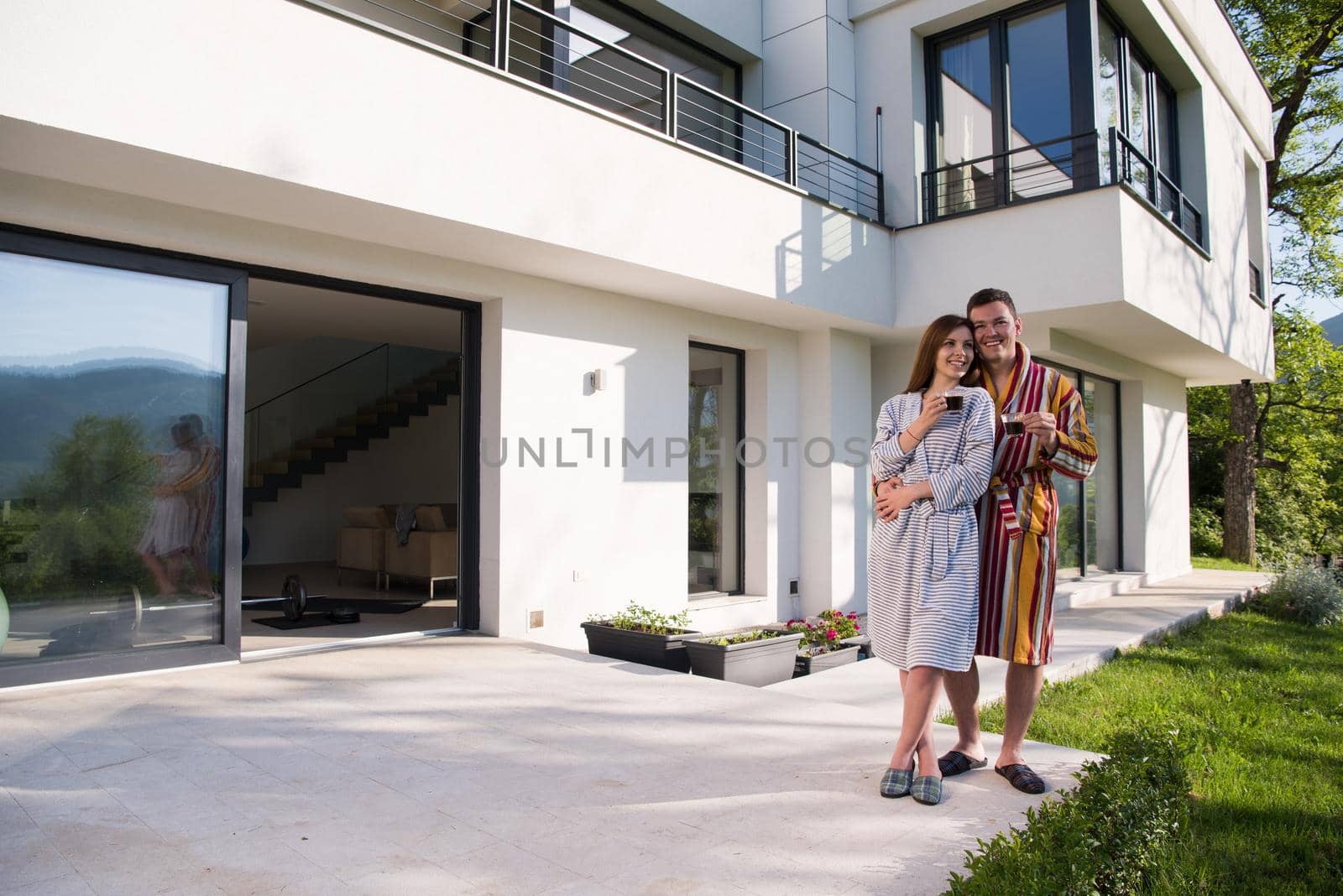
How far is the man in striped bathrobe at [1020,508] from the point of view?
288 cm

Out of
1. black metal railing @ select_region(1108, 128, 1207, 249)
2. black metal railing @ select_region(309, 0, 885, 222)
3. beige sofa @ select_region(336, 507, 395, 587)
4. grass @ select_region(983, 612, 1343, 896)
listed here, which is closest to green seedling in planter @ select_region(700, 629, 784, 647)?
grass @ select_region(983, 612, 1343, 896)

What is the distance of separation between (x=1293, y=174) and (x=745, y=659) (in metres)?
17.1

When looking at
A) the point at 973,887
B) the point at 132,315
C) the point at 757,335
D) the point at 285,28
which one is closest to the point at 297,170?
the point at 285,28

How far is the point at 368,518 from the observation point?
31.0 ft

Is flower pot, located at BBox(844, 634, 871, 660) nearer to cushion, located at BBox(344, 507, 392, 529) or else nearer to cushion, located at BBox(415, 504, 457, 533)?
cushion, located at BBox(415, 504, 457, 533)

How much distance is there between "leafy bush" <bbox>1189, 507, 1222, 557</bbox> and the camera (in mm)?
17188

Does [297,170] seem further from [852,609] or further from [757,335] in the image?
[852,609]

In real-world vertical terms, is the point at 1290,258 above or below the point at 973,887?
above

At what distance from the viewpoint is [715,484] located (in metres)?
7.95

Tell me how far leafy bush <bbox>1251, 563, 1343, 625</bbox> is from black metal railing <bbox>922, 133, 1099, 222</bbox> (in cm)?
471

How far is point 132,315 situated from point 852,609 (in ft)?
20.6

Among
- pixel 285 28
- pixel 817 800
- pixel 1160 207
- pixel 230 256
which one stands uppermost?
pixel 1160 207

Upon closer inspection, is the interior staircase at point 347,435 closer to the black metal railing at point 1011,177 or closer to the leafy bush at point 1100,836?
the black metal railing at point 1011,177

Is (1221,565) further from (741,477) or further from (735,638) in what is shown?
(735,638)
